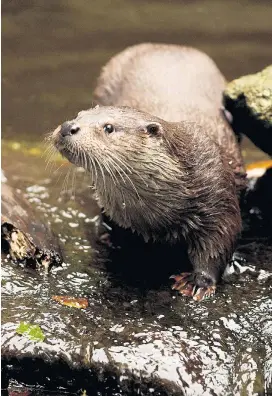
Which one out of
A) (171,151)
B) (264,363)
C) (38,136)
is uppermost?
(171,151)

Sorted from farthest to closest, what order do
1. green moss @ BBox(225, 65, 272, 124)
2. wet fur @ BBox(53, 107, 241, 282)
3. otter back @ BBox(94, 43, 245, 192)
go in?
1. otter back @ BBox(94, 43, 245, 192)
2. green moss @ BBox(225, 65, 272, 124)
3. wet fur @ BBox(53, 107, 241, 282)

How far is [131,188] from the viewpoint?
388 cm

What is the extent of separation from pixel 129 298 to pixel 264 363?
775 millimetres

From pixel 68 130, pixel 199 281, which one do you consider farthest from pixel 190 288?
pixel 68 130

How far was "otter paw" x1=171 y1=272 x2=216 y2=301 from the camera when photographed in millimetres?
4031

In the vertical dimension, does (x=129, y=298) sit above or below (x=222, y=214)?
below

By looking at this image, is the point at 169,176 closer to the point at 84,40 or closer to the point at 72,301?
the point at 72,301

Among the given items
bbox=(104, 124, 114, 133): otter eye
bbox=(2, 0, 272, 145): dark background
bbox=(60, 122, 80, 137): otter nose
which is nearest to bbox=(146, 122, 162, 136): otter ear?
bbox=(104, 124, 114, 133): otter eye

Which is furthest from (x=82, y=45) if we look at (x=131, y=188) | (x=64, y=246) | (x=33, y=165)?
(x=131, y=188)

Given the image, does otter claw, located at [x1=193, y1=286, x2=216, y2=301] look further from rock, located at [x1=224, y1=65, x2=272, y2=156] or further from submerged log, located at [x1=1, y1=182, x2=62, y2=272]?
rock, located at [x1=224, y1=65, x2=272, y2=156]

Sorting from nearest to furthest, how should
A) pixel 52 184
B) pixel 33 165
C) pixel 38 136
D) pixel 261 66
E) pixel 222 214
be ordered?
pixel 222 214 < pixel 52 184 < pixel 33 165 < pixel 38 136 < pixel 261 66

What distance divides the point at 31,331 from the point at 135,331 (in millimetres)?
470

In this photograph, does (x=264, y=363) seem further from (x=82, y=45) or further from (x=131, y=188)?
(x=82, y=45)

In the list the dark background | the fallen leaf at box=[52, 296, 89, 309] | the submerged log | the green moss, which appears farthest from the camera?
the dark background
